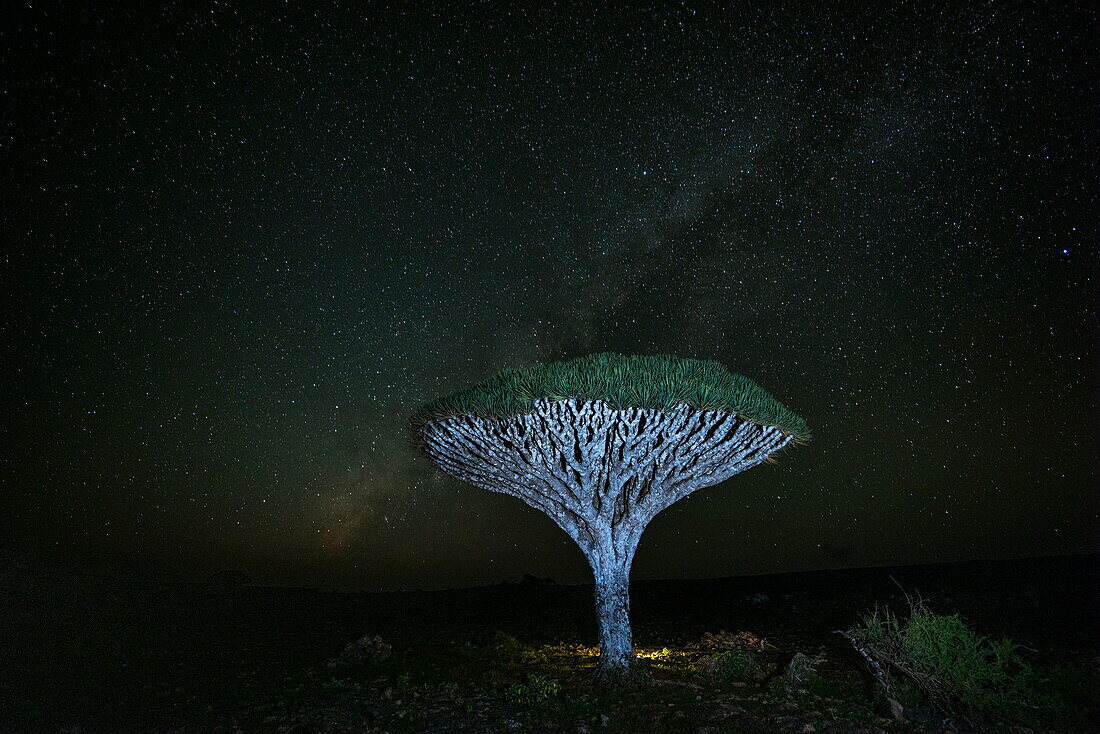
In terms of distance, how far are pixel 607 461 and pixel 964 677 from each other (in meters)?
5.28

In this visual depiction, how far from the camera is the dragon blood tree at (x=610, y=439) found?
9297 millimetres

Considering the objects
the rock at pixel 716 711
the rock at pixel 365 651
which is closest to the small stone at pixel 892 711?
the rock at pixel 716 711

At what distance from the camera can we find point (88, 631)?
14.6 metres

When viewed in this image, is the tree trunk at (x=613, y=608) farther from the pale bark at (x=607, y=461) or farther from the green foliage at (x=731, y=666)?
the green foliage at (x=731, y=666)

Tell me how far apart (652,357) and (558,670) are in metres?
5.25

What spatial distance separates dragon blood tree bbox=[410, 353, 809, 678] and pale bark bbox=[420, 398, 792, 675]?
0.02 meters

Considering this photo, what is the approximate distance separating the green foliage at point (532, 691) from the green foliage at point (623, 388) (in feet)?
12.2

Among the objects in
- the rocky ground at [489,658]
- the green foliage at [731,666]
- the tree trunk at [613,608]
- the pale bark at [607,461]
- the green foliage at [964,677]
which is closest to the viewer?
the green foliage at [964,677]

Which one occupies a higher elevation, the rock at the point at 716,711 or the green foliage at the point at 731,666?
the green foliage at the point at 731,666

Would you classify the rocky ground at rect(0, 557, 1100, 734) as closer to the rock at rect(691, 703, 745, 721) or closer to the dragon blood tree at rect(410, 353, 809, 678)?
the rock at rect(691, 703, 745, 721)

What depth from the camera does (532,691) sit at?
8359mm

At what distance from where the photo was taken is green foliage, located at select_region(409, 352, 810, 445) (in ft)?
30.1

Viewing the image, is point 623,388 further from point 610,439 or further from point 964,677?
point 964,677

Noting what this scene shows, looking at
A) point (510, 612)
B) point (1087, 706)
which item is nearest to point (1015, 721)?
point (1087, 706)
